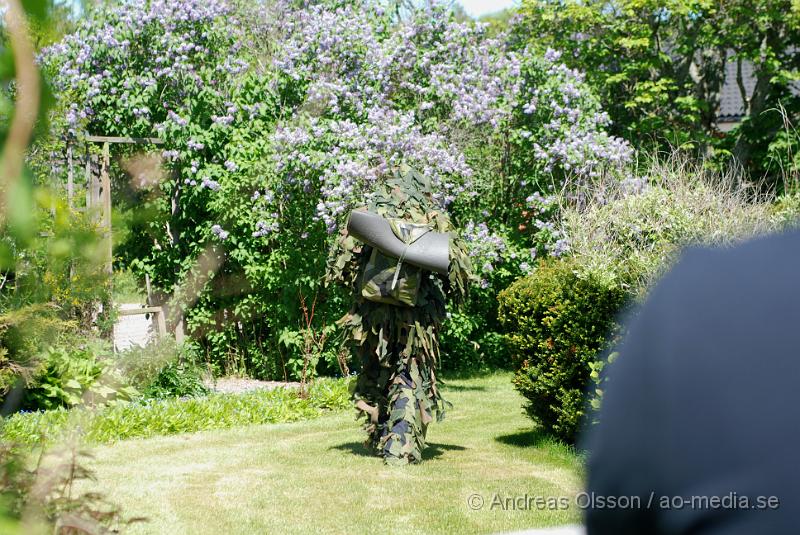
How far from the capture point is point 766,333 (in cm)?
70

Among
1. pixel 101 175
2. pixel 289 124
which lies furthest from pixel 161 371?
pixel 289 124

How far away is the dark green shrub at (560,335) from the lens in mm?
7098

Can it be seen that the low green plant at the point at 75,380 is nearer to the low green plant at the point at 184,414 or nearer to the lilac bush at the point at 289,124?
the low green plant at the point at 184,414

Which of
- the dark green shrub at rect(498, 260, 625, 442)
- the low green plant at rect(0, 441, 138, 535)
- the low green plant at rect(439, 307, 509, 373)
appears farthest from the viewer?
the low green plant at rect(439, 307, 509, 373)

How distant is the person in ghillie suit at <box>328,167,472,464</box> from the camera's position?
6.81 metres

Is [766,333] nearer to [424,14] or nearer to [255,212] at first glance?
[255,212]

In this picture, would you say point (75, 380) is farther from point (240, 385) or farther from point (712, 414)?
point (712, 414)

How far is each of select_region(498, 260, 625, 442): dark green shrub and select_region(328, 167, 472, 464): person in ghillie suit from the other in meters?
0.81

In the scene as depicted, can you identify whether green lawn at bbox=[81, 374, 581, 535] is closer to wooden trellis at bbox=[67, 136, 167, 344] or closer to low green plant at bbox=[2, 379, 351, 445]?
low green plant at bbox=[2, 379, 351, 445]

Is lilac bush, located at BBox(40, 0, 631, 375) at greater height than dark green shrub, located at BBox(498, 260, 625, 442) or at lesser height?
greater

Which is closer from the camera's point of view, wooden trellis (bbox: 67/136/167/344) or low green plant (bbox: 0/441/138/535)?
low green plant (bbox: 0/441/138/535)

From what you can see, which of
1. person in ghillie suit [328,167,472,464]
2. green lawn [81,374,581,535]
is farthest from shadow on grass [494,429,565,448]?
person in ghillie suit [328,167,472,464]

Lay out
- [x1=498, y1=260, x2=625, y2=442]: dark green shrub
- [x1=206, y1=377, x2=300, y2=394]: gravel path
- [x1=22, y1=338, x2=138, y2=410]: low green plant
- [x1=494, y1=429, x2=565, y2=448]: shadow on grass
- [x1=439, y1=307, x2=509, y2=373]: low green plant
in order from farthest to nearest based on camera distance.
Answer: [x1=439, y1=307, x2=509, y2=373]: low green plant < [x1=206, y1=377, x2=300, y2=394]: gravel path < [x1=22, y1=338, x2=138, y2=410]: low green plant < [x1=494, y1=429, x2=565, y2=448]: shadow on grass < [x1=498, y1=260, x2=625, y2=442]: dark green shrub

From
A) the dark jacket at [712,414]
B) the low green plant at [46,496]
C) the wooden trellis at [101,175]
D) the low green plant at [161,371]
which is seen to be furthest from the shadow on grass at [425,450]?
the dark jacket at [712,414]
